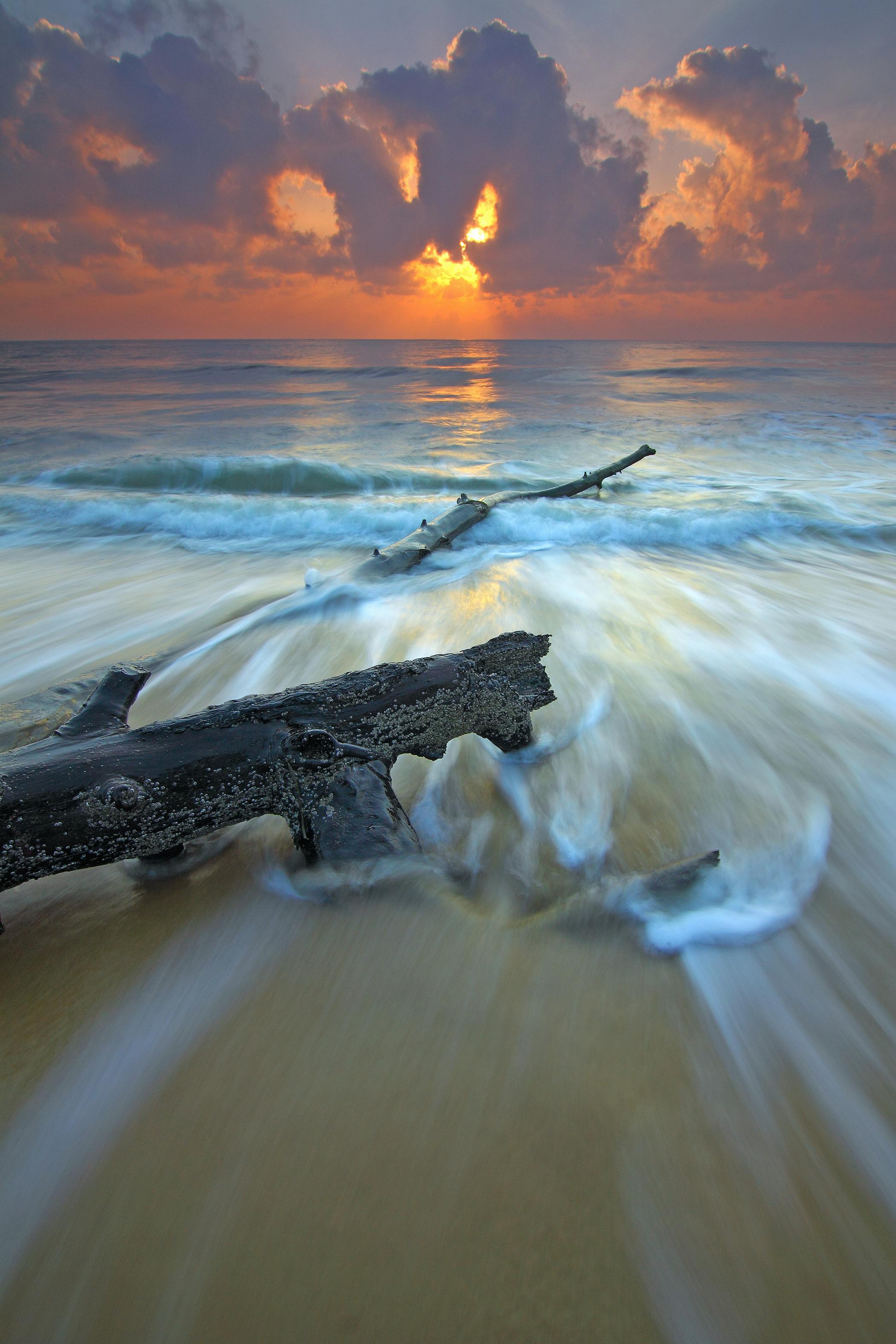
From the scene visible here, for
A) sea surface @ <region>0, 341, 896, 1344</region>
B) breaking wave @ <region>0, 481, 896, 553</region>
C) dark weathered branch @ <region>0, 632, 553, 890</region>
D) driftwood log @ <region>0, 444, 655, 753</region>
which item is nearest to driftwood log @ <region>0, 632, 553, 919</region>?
dark weathered branch @ <region>0, 632, 553, 890</region>

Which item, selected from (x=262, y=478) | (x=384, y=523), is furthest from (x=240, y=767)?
(x=262, y=478)

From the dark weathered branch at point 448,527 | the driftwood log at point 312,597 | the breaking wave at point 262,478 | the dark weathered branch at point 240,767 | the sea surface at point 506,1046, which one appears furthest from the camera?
the breaking wave at point 262,478

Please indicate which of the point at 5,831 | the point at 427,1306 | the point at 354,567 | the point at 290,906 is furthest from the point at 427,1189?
the point at 354,567

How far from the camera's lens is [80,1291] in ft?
4.20

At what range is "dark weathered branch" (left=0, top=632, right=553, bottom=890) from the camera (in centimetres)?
164

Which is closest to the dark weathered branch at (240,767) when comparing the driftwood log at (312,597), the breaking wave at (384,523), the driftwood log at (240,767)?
the driftwood log at (240,767)

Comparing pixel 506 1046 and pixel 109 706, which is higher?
pixel 109 706

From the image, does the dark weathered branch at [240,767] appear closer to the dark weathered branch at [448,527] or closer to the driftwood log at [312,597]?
the driftwood log at [312,597]

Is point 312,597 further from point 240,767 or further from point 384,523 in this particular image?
point 240,767

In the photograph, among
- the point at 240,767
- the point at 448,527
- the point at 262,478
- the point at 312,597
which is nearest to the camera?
the point at 240,767

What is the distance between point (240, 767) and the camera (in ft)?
6.17

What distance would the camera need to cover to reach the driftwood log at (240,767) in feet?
5.39

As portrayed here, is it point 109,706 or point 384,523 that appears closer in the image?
point 109,706

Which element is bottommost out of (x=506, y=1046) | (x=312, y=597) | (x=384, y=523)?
(x=384, y=523)
